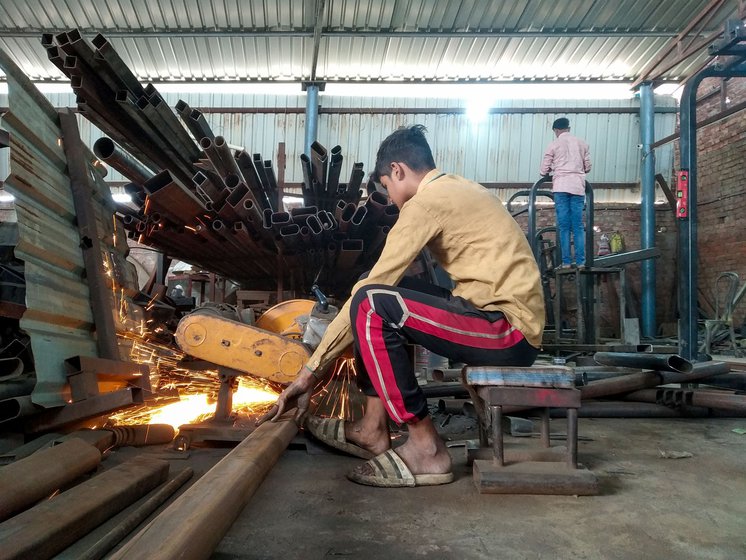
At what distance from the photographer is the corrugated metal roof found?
7738mm

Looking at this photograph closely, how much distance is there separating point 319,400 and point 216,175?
1.46 metres

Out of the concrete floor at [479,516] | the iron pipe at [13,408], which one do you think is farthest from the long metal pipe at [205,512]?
the iron pipe at [13,408]

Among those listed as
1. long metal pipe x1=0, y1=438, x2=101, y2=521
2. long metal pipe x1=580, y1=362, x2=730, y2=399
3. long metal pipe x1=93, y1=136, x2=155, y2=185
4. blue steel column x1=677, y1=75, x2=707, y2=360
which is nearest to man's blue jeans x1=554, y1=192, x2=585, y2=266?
blue steel column x1=677, y1=75, x2=707, y2=360

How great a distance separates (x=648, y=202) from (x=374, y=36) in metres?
5.53

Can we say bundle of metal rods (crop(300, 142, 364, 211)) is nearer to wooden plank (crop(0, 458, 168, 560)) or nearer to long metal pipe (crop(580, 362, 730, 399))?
long metal pipe (crop(580, 362, 730, 399))

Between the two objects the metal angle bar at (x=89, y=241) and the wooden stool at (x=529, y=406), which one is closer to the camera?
the wooden stool at (x=529, y=406)

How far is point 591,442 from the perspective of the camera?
8.20ft

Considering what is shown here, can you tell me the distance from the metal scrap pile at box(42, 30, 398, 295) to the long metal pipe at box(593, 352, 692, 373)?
1.62 meters

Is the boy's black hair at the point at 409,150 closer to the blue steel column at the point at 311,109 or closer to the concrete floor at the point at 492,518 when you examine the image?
the concrete floor at the point at 492,518

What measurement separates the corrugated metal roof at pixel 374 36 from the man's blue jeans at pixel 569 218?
153 inches

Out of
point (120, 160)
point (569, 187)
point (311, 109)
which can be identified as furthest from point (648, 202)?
point (120, 160)

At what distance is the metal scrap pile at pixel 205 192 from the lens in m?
2.56

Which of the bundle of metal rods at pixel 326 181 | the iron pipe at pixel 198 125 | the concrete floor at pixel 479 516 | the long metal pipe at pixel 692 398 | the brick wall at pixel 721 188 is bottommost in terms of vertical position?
the concrete floor at pixel 479 516

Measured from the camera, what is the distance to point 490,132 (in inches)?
374
